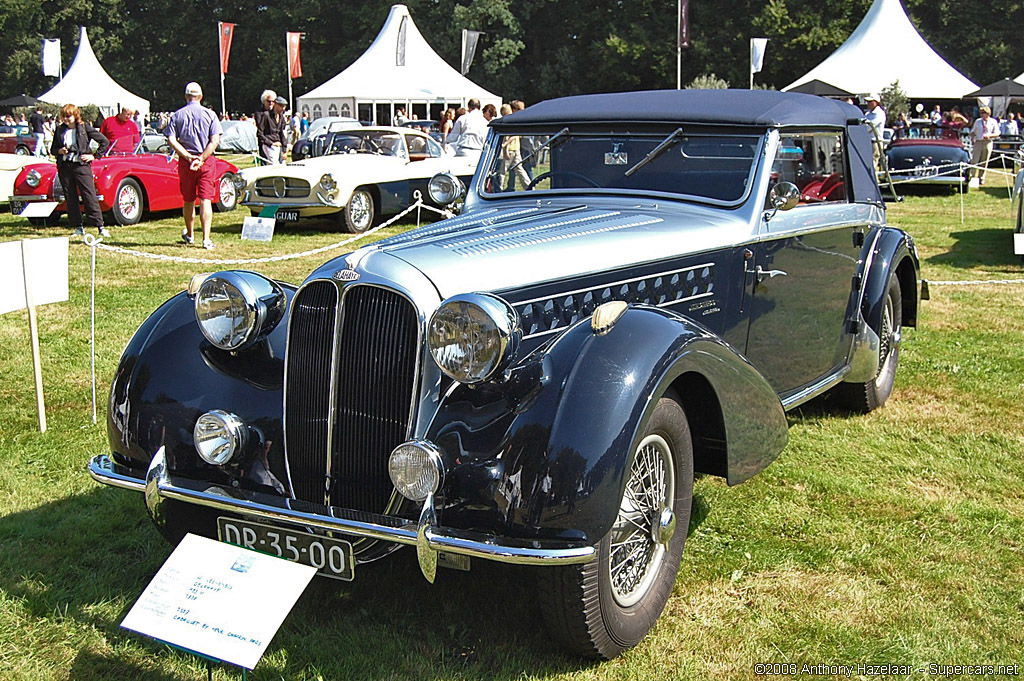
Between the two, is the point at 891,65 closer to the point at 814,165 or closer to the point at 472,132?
the point at 472,132

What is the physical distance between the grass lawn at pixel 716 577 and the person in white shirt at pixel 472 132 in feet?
31.0

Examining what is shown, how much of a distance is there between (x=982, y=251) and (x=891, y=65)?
1827 centimetres

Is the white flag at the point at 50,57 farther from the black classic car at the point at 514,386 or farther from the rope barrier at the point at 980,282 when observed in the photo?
the black classic car at the point at 514,386

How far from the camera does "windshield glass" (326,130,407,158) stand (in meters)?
14.1

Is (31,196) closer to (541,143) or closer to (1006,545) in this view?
(541,143)

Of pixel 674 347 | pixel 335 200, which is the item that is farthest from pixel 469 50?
pixel 674 347

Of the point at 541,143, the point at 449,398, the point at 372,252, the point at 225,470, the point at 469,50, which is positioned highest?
the point at 469,50

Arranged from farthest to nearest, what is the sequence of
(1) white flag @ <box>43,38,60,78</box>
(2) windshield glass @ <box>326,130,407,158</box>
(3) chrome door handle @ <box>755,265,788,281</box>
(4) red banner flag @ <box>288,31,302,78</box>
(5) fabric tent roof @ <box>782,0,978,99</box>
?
(1) white flag @ <box>43,38,60,78</box>, (4) red banner flag @ <box>288,31,302,78</box>, (5) fabric tent roof @ <box>782,0,978,99</box>, (2) windshield glass @ <box>326,130,407,158</box>, (3) chrome door handle @ <box>755,265,788,281</box>

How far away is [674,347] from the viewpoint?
3.05 metres

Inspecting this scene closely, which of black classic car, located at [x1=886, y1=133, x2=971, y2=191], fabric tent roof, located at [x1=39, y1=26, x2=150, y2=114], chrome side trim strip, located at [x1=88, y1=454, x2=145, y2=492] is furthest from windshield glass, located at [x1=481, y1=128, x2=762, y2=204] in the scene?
fabric tent roof, located at [x1=39, y1=26, x2=150, y2=114]

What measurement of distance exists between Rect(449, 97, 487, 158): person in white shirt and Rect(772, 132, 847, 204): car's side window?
32.1 feet

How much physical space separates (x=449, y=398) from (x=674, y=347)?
74 cm

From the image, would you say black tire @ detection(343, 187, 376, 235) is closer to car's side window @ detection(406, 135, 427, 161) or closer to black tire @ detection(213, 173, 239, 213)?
car's side window @ detection(406, 135, 427, 161)

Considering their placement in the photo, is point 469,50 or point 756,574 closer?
point 756,574
